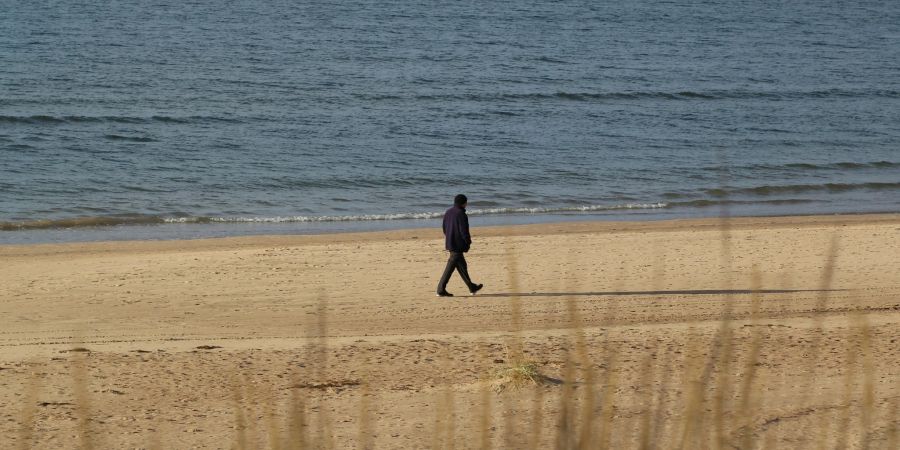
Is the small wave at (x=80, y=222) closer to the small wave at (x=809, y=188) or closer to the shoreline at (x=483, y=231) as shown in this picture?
the shoreline at (x=483, y=231)

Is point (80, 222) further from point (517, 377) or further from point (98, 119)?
point (517, 377)

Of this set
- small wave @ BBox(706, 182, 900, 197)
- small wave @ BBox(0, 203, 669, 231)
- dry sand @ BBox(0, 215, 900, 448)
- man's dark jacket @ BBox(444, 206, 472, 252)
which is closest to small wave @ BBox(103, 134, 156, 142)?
small wave @ BBox(0, 203, 669, 231)

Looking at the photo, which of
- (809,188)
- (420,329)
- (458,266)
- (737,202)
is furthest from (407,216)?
(420,329)

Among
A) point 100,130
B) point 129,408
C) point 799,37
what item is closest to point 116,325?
point 129,408

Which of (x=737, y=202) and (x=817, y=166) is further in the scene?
(x=817, y=166)

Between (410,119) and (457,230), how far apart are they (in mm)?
23364

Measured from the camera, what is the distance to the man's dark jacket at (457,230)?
1509 centimetres

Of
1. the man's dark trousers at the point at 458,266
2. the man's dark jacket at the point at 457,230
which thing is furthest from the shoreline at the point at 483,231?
the man's dark jacket at the point at 457,230

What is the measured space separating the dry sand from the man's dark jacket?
800mm

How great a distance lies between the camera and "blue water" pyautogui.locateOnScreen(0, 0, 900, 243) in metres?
26.4

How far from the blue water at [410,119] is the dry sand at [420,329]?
12.1 feet

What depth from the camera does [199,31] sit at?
59.6 meters

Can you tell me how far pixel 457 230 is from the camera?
1515 cm

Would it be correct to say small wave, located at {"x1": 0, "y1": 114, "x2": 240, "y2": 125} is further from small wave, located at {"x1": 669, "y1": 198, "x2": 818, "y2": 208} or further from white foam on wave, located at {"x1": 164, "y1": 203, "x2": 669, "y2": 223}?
small wave, located at {"x1": 669, "y1": 198, "x2": 818, "y2": 208}
